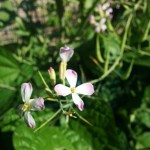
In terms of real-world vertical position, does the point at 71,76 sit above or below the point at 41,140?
above

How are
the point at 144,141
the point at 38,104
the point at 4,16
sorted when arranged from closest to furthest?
the point at 38,104, the point at 144,141, the point at 4,16

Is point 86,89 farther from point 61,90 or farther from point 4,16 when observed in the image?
point 4,16

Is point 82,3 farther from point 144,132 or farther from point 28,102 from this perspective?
point 28,102

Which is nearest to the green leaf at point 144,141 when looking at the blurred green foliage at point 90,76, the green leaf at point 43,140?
the blurred green foliage at point 90,76

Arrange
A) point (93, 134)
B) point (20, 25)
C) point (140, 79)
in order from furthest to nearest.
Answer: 1. point (20, 25)
2. point (140, 79)
3. point (93, 134)

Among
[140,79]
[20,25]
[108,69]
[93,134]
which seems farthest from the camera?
[20,25]

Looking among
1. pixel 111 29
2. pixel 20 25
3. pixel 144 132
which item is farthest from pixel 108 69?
pixel 20 25

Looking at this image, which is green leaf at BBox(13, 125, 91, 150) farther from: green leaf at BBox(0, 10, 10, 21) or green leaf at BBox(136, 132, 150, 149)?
green leaf at BBox(0, 10, 10, 21)

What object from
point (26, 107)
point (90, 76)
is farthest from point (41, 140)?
point (90, 76)
